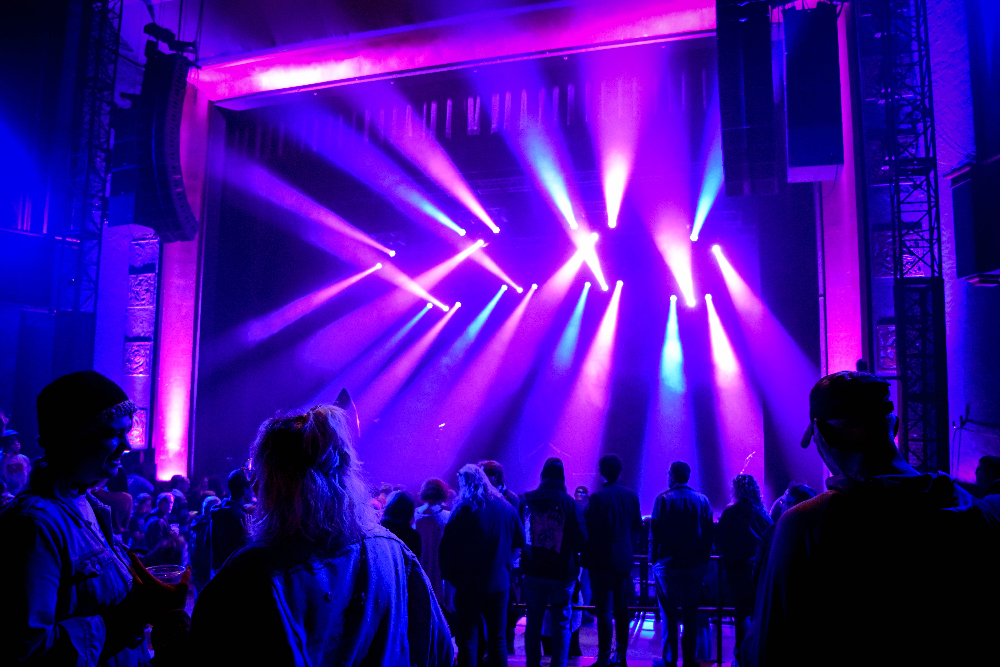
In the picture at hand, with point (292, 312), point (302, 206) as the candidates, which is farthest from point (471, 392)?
point (302, 206)

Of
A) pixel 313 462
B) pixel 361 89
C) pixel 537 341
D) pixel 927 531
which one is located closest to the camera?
pixel 927 531

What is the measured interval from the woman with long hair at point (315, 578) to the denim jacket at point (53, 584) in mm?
435

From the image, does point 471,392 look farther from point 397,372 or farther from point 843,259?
point 843,259

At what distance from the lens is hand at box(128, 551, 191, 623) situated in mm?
1605

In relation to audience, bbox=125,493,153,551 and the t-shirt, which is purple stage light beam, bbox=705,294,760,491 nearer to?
audience, bbox=125,493,153,551

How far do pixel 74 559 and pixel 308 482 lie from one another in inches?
26.4

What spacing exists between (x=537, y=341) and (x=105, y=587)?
11.8 meters

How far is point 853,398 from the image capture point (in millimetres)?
1411

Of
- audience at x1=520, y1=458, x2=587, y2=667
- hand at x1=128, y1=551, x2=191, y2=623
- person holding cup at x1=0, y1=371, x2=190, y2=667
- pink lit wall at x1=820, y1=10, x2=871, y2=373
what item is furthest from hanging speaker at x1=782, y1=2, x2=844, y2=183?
hand at x1=128, y1=551, x2=191, y2=623

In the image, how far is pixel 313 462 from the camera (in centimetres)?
149

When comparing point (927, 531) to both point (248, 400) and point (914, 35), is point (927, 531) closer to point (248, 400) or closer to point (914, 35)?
point (914, 35)

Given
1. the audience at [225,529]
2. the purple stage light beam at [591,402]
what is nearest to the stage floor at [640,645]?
the audience at [225,529]

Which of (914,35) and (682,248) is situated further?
(682,248)

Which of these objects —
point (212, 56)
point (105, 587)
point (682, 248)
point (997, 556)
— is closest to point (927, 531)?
point (997, 556)
